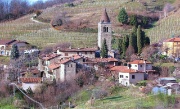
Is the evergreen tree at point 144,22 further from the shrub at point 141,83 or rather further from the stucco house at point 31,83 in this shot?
the shrub at point 141,83

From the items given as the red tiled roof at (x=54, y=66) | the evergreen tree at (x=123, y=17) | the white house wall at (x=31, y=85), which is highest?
the evergreen tree at (x=123, y=17)

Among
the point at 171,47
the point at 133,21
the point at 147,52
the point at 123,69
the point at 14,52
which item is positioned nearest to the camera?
the point at 123,69

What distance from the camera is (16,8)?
70875mm

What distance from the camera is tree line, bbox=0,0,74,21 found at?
66.8 metres

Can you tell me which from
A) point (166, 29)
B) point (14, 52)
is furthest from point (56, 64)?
point (166, 29)

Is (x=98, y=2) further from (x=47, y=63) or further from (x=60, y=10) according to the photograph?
(x=47, y=63)

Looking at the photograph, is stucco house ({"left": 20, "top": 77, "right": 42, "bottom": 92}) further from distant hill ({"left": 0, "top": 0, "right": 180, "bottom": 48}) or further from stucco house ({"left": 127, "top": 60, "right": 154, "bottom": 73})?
distant hill ({"left": 0, "top": 0, "right": 180, "bottom": 48})

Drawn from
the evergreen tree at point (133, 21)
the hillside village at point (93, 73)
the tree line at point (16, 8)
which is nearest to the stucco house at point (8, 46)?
the hillside village at point (93, 73)

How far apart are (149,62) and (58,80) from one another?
5.72 meters

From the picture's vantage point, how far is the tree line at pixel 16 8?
6681 cm

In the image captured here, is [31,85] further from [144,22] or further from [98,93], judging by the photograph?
[144,22]

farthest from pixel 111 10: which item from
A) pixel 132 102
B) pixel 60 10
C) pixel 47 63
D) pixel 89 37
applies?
pixel 132 102

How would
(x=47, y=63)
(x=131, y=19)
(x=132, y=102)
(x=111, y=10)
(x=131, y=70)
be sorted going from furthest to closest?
(x=111, y=10) < (x=131, y=19) < (x=47, y=63) < (x=131, y=70) < (x=132, y=102)

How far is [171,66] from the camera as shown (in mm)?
34969
